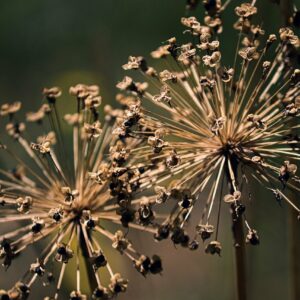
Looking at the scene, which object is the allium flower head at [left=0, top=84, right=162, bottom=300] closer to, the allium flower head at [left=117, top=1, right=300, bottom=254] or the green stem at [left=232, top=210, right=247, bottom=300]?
the allium flower head at [left=117, top=1, right=300, bottom=254]

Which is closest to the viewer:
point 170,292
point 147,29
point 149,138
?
point 149,138

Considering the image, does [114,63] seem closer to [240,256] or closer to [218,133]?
[218,133]

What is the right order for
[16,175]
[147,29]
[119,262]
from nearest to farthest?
1. [16,175]
2. [119,262]
3. [147,29]

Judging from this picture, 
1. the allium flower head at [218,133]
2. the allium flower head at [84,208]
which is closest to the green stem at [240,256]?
the allium flower head at [218,133]

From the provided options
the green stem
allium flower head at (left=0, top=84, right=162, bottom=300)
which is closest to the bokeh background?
allium flower head at (left=0, top=84, right=162, bottom=300)

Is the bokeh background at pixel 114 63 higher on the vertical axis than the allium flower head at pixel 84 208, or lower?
higher

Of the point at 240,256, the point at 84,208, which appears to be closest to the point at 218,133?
the point at 240,256

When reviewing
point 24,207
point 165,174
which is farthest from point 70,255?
point 165,174

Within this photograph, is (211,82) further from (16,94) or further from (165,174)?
(16,94)

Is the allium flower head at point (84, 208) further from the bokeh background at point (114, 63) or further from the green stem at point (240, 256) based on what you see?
the bokeh background at point (114, 63)
